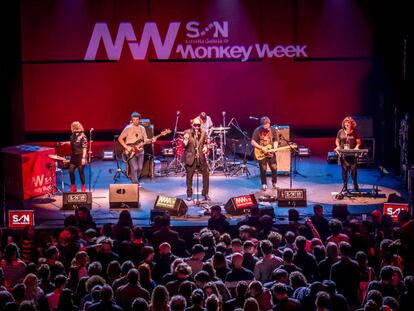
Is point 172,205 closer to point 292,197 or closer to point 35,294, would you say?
point 292,197

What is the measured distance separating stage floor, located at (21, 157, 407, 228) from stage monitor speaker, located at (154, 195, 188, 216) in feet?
0.45

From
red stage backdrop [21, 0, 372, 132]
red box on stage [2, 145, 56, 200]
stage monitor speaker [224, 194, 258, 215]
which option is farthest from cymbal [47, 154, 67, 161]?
red stage backdrop [21, 0, 372, 132]

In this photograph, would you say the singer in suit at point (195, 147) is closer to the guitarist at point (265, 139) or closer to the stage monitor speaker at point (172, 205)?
the stage monitor speaker at point (172, 205)

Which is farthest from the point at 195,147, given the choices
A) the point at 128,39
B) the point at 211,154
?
the point at 128,39

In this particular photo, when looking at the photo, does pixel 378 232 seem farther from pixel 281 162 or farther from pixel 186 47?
pixel 186 47

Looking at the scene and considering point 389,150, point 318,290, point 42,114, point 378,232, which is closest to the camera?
point 318,290

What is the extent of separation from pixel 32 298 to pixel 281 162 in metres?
12.1

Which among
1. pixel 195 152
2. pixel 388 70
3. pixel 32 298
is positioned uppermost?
pixel 388 70

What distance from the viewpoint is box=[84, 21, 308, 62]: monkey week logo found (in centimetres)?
2267

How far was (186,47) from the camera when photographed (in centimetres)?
2280

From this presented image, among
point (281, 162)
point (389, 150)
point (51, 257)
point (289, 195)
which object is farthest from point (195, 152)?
point (389, 150)

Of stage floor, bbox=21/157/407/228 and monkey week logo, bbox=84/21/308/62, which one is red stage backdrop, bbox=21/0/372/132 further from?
stage floor, bbox=21/157/407/228

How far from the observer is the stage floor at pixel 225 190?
1545cm

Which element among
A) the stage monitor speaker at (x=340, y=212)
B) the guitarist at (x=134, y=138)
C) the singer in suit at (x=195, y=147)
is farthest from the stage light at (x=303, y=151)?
the stage monitor speaker at (x=340, y=212)
